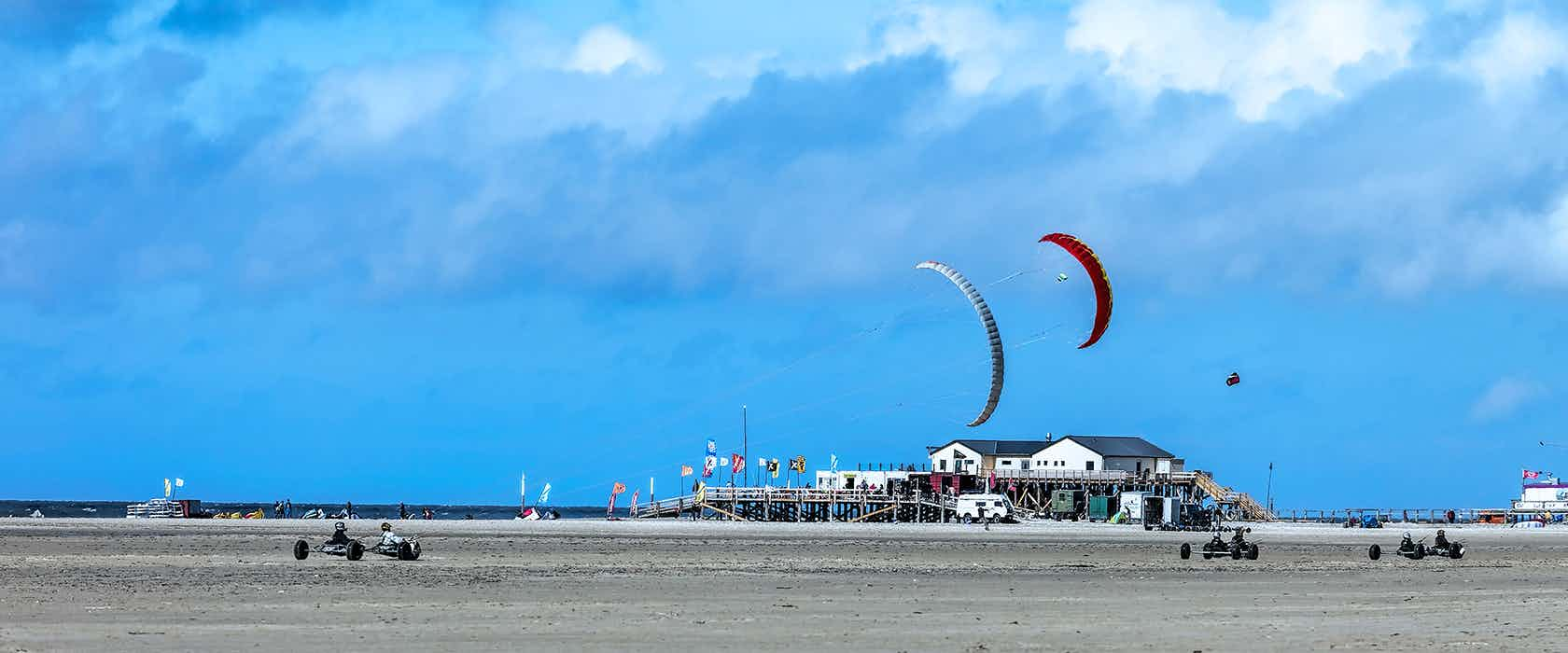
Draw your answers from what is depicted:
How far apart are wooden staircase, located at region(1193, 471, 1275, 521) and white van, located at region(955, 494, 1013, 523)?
11.2 meters

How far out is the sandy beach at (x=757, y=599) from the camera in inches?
712

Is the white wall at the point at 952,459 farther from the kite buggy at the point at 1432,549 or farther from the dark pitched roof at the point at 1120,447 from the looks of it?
the kite buggy at the point at 1432,549

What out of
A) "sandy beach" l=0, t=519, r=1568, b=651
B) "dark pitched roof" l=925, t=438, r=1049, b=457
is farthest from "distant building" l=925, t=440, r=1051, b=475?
"sandy beach" l=0, t=519, r=1568, b=651

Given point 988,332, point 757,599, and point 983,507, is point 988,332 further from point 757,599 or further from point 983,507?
point 983,507

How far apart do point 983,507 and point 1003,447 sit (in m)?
19.3

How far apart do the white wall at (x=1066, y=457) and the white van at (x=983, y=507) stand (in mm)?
14006

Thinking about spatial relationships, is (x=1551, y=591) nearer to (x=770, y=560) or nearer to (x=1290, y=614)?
(x=1290, y=614)

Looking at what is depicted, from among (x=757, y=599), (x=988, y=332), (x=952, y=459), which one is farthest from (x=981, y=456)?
(x=757, y=599)

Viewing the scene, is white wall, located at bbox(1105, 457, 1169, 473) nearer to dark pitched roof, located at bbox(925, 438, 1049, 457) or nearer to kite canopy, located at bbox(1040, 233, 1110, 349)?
A: dark pitched roof, located at bbox(925, 438, 1049, 457)

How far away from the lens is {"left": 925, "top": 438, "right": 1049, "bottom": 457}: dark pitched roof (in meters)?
98.2

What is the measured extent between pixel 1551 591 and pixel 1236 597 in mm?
6357

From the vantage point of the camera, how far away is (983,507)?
266 feet

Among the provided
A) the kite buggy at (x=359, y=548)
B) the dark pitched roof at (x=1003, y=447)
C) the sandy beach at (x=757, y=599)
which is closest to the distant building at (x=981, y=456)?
the dark pitched roof at (x=1003, y=447)

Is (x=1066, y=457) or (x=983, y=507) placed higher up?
(x=1066, y=457)
